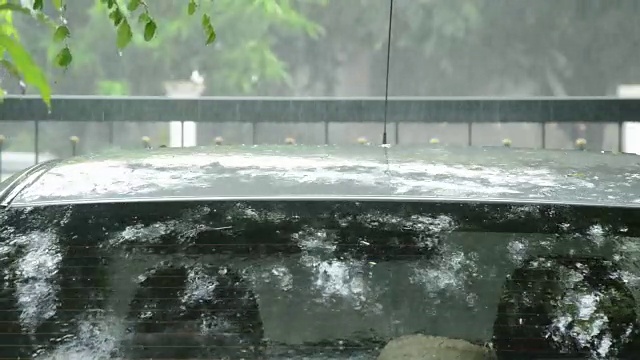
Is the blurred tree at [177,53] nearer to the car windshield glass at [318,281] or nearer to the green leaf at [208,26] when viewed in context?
the green leaf at [208,26]

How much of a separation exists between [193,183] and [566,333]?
0.81 m

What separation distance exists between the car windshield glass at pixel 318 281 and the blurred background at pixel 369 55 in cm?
687

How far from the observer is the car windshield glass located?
1.60 meters

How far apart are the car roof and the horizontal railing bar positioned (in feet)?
12.7

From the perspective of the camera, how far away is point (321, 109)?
21.1 ft

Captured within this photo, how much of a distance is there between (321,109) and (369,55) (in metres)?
4.64

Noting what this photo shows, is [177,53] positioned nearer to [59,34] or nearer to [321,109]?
[321,109]

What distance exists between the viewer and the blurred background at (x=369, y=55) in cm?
947

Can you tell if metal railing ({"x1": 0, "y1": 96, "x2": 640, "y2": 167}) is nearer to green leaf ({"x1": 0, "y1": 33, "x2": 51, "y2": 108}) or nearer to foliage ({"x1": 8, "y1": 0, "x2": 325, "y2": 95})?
foliage ({"x1": 8, "y1": 0, "x2": 325, "y2": 95})

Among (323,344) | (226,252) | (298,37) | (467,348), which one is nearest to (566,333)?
(467,348)

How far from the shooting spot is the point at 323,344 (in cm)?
160

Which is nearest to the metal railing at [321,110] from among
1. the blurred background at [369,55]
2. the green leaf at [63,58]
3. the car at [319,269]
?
the blurred background at [369,55]

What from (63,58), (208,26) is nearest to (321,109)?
(208,26)

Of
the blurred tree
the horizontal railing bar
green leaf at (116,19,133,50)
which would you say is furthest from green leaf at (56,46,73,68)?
the blurred tree
